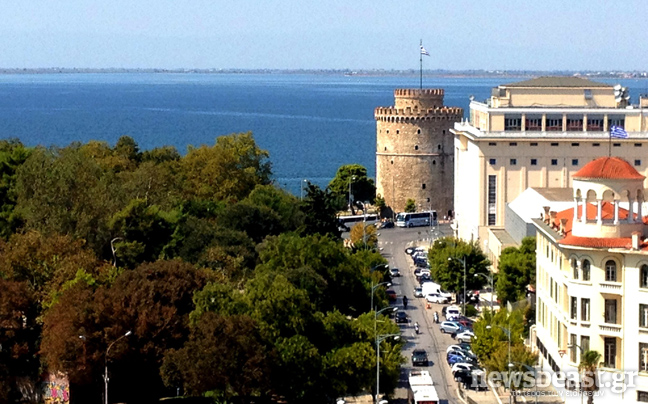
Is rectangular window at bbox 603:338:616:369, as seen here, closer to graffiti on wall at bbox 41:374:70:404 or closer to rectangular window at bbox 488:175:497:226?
graffiti on wall at bbox 41:374:70:404

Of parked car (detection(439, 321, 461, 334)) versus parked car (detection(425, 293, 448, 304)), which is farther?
parked car (detection(425, 293, 448, 304))

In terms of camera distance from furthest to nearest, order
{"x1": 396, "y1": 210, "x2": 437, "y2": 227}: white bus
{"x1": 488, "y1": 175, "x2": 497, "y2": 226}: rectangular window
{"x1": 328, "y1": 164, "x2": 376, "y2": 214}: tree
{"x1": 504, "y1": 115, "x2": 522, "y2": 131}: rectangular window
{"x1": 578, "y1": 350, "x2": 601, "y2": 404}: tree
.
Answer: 1. {"x1": 328, "y1": 164, "x2": 376, "y2": 214}: tree
2. {"x1": 396, "y1": 210, "x2": 437, "y2": 227}: white bus
3. {"x1": 488, "y1": 175, "x2": 497, "y2": 226}: rectangular window
4. {"x1": 504, "y1": 115, "x2": 522, "y2": 131}: rectangular window
5. {"x1": 578, "y1": 350, "x2": 601, "y2": 404}: tree

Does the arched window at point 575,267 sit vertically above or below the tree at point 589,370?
above

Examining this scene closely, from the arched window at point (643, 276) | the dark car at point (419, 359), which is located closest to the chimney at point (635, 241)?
the arched window at point (643, 276)

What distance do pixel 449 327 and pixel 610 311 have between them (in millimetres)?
13171

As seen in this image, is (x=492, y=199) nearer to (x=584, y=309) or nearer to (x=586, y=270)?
(x=586, y=270)

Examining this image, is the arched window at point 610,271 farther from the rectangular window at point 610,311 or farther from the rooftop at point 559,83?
the rooftop at point 559,83

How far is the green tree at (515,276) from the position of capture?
2201 inches

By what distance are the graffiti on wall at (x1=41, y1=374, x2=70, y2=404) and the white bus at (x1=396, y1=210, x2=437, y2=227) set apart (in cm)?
5125

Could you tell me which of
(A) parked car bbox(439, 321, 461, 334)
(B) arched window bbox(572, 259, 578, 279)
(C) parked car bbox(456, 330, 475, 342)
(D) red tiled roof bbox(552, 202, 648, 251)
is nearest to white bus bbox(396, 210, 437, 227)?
(A) parked car bbox(439, 321, 461, 334)

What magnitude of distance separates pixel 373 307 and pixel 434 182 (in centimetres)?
4457

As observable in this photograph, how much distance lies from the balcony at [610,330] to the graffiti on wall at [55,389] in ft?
56.4

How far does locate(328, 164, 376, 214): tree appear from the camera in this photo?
102438mm

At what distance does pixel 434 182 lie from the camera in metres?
97.4
